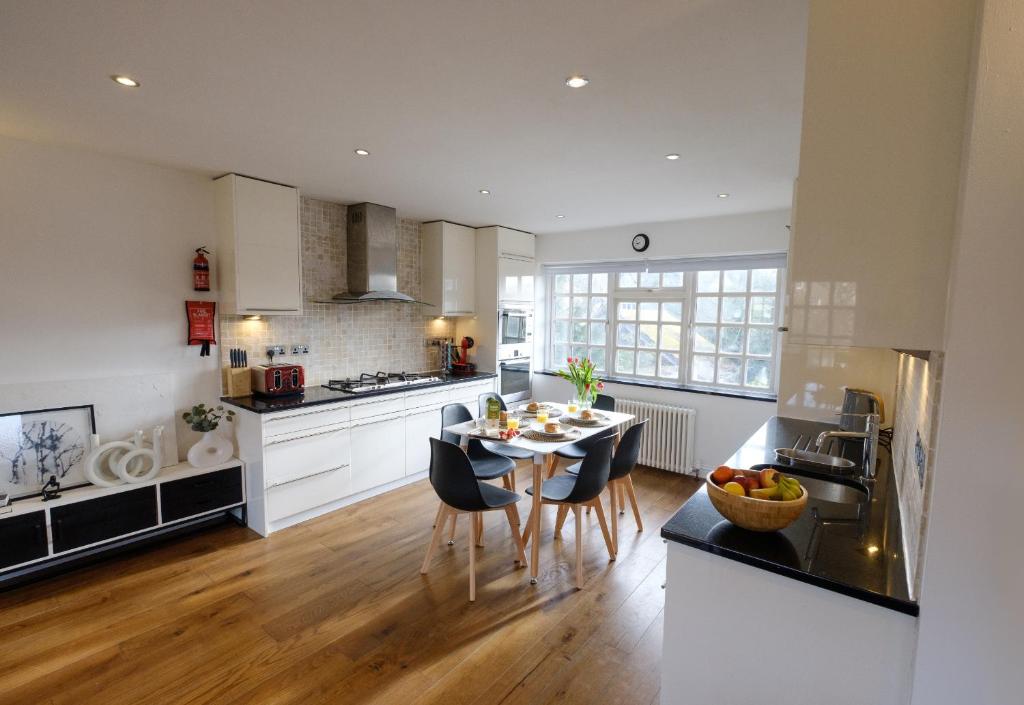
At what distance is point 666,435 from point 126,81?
4.39 metres

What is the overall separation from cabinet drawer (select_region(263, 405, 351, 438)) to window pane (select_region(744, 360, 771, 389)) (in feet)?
11.3

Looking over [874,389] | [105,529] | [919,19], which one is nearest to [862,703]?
[919,19]

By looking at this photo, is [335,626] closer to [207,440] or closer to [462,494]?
[462,494]

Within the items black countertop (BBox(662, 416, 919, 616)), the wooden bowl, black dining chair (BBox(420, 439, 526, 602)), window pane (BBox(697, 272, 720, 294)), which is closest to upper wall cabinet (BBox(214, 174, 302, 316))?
black dining chair (BBox(420, 439, 526, 602))

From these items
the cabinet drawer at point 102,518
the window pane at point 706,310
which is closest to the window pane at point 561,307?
the window pane at point 706,310

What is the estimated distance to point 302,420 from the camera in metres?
3.38

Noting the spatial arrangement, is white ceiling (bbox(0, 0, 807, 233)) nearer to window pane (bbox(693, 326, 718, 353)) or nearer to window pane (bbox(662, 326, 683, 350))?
window pane (bbox(693, 326, 718, 353))

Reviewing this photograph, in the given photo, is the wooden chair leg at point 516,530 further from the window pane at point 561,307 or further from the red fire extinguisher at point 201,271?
the window pane at point 561,307

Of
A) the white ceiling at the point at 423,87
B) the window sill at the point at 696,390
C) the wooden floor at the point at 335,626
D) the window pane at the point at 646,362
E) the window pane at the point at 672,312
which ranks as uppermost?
the white ceiling at the point at 423,87

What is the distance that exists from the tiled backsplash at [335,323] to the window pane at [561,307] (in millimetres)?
1569

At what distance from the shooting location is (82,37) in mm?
1599

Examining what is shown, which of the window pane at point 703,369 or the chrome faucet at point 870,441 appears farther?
the window pane at point 703,369

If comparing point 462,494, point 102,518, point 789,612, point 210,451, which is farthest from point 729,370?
point 102,518

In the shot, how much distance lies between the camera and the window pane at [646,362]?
4.95m
